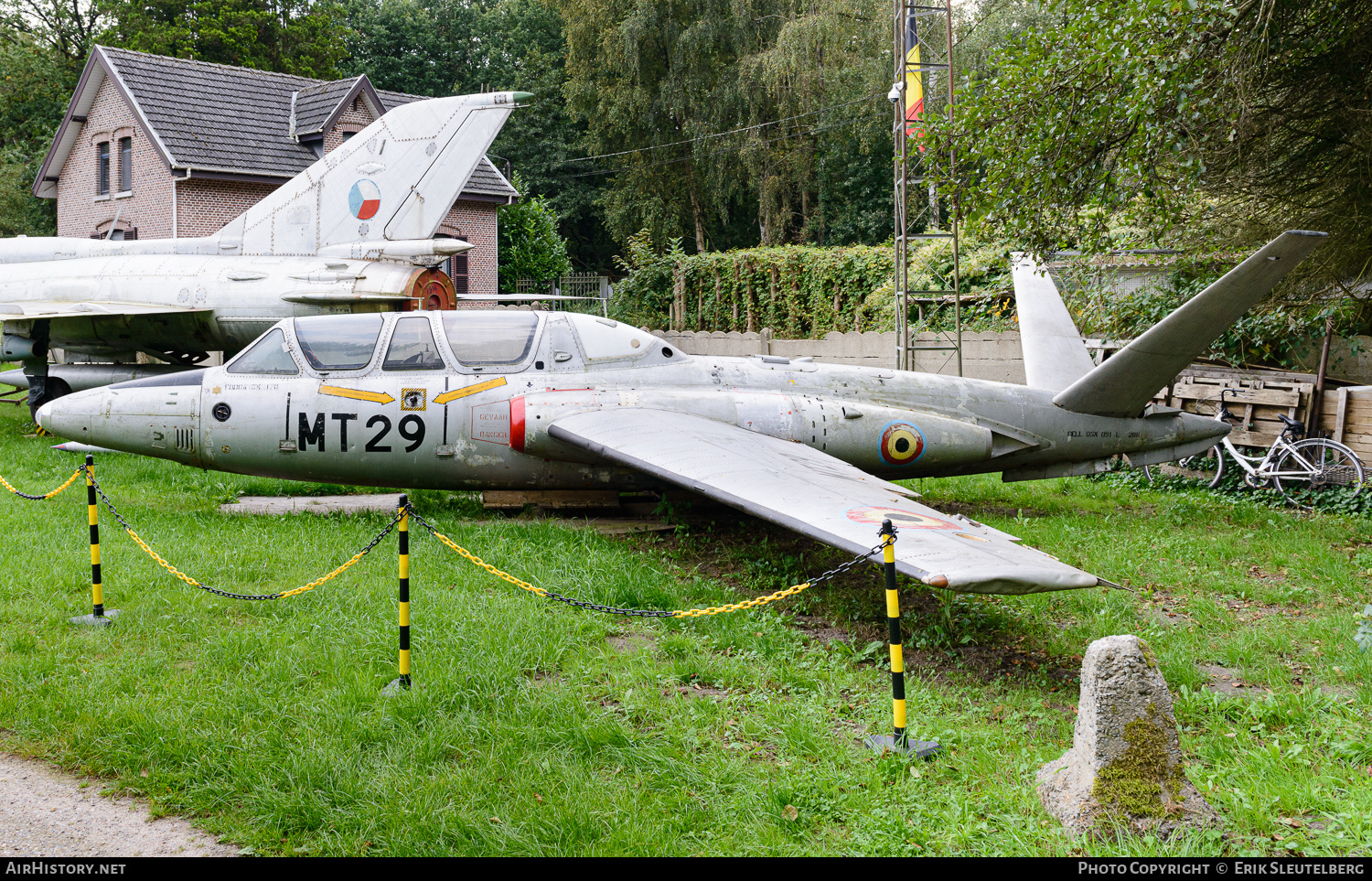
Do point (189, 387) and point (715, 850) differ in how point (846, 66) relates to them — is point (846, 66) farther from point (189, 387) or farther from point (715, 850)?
point (715, 850)

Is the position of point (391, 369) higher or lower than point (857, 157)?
lower

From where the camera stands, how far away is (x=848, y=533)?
20.6 feet

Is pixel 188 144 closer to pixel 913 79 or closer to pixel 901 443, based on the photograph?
pixel 913 79

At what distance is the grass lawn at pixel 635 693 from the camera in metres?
4.23

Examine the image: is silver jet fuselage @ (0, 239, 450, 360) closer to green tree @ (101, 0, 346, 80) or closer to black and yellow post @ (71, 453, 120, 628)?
black and yellow post @ (71, 453, 120, 628)

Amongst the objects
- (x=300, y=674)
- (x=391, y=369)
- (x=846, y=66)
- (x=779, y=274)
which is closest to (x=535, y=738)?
(x=300, y=674)

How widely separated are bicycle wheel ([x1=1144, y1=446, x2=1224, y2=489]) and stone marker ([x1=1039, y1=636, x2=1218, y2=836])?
10038 mm

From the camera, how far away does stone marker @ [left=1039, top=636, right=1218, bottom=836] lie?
4.01m

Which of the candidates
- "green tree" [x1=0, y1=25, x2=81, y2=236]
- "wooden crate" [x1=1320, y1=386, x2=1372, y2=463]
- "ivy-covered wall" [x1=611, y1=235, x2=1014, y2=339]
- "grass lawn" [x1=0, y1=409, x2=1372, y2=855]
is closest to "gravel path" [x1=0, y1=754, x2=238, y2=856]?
"grass lawn" [x1=0, y1=409, x2=1372, y2=855]

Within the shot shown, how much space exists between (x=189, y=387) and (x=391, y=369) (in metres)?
2.16

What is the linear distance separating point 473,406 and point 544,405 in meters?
0.75

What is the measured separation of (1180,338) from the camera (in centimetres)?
962

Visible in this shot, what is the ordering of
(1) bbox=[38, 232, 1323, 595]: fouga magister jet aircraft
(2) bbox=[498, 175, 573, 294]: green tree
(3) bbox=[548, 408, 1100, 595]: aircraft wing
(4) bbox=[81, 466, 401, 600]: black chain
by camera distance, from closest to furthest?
(3) bbox=[548, 408, 1100, 595]: aircraft wing, (4) bbox=[81, 466, 401, 600]: black chain, (1) bbox=[38, 232, 1323, 595]: fouga magister jet aircraft, (2) bbox=[498, 175, 573, 294]: green tree

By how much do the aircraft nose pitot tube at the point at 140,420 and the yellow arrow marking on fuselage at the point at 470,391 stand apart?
8.35 feet
